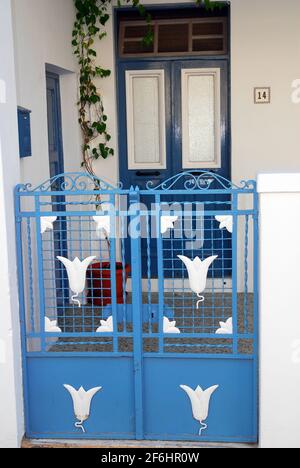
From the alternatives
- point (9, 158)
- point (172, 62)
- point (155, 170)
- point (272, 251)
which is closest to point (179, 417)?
point (272, 251)

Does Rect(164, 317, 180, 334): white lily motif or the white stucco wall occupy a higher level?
the white stucco wall

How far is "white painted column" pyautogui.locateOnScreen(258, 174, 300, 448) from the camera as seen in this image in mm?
2926

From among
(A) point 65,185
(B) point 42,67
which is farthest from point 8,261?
(B) point 42,67

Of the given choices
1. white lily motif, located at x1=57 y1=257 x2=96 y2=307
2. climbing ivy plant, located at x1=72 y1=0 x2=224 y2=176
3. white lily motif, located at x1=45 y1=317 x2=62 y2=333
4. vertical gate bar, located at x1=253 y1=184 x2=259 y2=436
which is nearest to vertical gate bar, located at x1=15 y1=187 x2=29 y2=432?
white lily motif, located at x1=45 y1=317 x2=62 y2=333

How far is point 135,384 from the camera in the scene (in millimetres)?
3227

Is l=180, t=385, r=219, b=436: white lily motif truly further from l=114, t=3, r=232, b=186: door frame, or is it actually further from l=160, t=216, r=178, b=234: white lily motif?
l=114, t=3, r=232, b=186: door frame

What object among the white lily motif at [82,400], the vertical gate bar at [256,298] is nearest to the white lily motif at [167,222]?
the vertical gate bar at [256,298]

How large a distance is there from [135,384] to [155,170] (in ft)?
9.51

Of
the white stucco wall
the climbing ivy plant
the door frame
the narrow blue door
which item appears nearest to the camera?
the white stucco wall

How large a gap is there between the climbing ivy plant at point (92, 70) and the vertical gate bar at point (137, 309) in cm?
248

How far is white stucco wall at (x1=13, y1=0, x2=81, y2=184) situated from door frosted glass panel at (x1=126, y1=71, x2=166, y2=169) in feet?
1.82

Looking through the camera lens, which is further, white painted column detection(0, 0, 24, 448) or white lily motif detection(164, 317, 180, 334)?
white lily motif detection(164, 317, 180, 334)

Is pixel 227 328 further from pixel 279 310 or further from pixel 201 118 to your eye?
pixel 201 118

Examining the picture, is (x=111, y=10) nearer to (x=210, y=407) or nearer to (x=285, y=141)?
(x=285, y=141)
